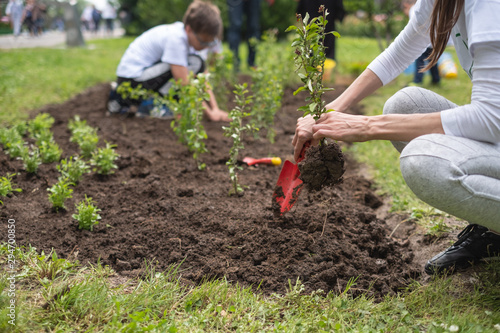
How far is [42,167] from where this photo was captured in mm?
3002

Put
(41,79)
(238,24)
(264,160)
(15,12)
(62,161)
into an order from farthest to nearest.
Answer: (15,12), (238,24), (41,79), (264,160), (62,161)

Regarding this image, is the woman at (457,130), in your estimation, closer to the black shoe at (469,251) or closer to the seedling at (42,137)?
the black shoe at (469,251)

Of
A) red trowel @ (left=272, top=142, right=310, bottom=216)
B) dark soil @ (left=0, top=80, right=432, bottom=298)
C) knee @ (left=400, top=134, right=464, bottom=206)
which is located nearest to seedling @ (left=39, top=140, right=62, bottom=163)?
dark soil @ (left=0, top=80, right=432, bottom=298)

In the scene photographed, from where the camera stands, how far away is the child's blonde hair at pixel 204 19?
13.5 feet

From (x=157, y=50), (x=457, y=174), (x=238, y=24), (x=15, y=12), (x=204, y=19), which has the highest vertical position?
(x=15, y=12)

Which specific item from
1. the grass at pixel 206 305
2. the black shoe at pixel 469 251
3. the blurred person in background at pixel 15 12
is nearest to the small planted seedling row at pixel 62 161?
the grass at pixel 206 305

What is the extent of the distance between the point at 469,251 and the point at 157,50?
356 centimetres

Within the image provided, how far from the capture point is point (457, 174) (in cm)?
160

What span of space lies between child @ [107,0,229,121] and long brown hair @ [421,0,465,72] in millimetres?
2664

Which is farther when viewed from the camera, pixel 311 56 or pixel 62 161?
pixel 62 161

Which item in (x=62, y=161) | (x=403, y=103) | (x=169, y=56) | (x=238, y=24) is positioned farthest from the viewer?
(x=238, y=24)

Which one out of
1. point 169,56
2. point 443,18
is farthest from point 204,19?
point 443,18

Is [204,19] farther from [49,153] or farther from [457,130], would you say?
[457,130]

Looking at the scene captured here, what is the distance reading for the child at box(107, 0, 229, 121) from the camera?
4199mm
